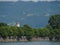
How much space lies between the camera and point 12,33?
2616 inches

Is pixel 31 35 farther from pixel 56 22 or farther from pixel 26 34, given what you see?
pixel 56 22

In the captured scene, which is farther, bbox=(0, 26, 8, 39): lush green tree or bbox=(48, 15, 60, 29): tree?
bbox=(48, 15, 60, 29): tree

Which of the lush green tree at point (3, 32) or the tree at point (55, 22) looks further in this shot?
the tree at point (55, 22)

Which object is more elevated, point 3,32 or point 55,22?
point 55,22

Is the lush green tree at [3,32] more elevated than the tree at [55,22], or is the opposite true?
the tree at [55,22]

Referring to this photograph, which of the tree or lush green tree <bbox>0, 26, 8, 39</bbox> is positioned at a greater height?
the tree

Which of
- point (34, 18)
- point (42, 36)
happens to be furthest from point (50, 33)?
point (34, 18)

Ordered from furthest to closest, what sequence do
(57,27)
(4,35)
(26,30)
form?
(57,27)
(26,30)
(4,35)

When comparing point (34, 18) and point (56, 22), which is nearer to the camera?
point (56, 22)

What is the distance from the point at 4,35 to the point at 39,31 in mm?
8936

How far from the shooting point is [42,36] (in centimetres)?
6988

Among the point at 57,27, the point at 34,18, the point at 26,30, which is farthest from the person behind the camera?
the point at 34,18

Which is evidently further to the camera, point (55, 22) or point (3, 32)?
point (55, 22)

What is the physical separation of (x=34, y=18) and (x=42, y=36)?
123 meters
